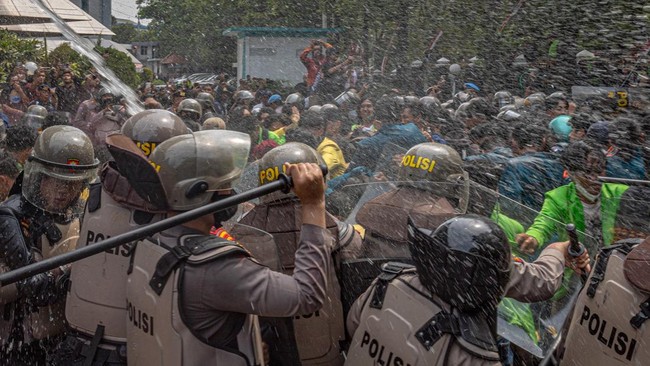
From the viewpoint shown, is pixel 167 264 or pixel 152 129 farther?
pixel 152 129

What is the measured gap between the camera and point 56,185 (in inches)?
153

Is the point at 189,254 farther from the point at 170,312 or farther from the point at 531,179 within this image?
the point at 531,179

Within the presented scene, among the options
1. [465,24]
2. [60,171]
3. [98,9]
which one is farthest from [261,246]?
[98,9]

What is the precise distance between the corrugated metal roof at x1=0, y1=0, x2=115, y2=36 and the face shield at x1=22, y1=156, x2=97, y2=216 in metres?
11.5

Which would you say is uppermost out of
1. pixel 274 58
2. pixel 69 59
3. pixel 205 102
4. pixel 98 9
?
pixel 205 102

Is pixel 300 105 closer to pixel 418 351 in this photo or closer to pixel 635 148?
pixel 635 148

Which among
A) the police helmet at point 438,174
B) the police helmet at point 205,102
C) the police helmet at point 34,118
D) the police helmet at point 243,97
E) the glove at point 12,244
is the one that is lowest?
the police helmet at point 243,97

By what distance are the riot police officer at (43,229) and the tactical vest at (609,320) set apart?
6.88 feet

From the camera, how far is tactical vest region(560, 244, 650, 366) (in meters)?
2.72

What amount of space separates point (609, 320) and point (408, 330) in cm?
71

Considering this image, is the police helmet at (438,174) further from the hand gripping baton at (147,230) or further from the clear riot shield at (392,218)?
the hand gripping baton at (147,230)

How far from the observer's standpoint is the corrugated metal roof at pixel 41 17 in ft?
48.7

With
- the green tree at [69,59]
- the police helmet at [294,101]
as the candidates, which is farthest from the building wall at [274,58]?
the police helmet at [294,101]

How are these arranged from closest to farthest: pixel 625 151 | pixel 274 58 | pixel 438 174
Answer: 1. pixel 438 174
2. pixel 625 151
3. pixel 274 58
